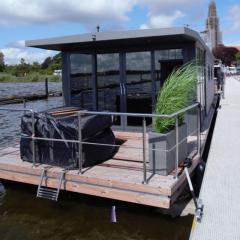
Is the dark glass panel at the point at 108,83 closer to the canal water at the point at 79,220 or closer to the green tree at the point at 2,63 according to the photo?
the canal water at the point at 79,220

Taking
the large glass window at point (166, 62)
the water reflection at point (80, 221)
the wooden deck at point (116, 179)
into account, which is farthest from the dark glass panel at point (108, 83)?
the water reflection at point (80, 221)

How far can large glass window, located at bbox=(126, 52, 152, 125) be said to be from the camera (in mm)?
9586

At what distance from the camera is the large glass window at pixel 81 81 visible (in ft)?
33.5

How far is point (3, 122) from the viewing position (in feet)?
67.7

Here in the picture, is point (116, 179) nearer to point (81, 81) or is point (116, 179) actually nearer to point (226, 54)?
point (81, 81)

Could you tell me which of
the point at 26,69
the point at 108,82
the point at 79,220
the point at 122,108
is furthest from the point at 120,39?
the point at 26,69

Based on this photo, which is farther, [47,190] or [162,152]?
[47,190]

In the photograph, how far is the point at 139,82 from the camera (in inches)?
383

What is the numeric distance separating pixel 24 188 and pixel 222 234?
463 cm

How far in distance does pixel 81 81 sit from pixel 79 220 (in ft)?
14.4

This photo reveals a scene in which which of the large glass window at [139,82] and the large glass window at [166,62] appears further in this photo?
the large glass window at [139,82]

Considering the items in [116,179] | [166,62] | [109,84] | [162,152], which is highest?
[166,62]

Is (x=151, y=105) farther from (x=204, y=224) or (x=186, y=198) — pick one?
(x=204, y=224)

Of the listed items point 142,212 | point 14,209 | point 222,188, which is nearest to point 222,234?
point 222,188
